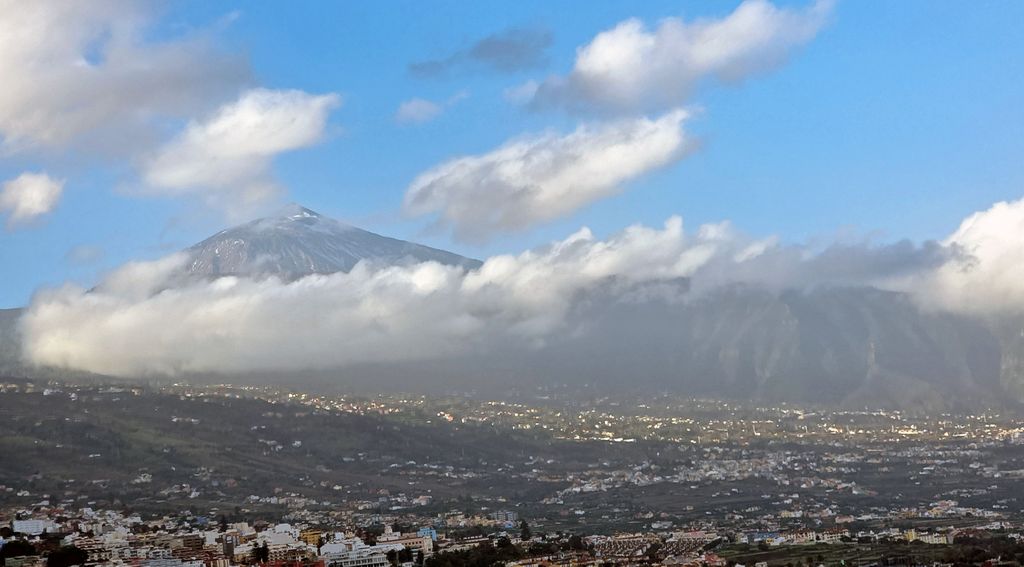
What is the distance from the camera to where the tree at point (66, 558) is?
5362 cm

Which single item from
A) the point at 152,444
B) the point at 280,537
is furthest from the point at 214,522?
the point at 152,444

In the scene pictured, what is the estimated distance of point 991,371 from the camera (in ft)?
639

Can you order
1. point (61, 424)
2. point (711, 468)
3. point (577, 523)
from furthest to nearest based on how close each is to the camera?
point (61, 424) → point (711, 468) → point (577, 523)

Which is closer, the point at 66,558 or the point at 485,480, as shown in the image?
the point at 66,558

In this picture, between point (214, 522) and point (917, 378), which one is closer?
point (214, 522)

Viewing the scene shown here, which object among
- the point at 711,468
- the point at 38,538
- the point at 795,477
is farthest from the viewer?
the point at 711,468

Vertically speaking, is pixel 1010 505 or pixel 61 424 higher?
pixel 61 424

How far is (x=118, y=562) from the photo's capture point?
54.8 m

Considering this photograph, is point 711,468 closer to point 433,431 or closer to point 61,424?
point 433,431

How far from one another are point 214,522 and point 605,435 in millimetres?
75662

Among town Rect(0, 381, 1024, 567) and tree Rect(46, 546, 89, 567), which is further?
town Rect(0, 381, 1024, 567)

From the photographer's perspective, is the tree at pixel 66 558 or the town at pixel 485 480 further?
the town at pixel 485 480

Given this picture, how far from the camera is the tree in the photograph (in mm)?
53625

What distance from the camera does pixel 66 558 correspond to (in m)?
54.3
